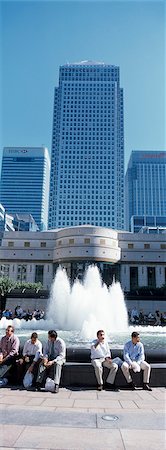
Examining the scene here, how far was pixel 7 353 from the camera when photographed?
8172 millimetres

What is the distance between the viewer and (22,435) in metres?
4.50

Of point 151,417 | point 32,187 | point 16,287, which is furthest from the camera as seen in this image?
point 32,187

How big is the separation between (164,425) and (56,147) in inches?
6524

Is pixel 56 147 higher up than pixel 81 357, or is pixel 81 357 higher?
pixel 56 147

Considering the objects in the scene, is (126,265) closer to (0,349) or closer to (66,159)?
(0,349)

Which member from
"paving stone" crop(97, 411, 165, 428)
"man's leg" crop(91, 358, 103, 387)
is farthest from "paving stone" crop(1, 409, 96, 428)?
"man's leg" crop(91, 358, 103, 387)

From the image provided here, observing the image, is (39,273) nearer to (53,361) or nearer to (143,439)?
(53,361)

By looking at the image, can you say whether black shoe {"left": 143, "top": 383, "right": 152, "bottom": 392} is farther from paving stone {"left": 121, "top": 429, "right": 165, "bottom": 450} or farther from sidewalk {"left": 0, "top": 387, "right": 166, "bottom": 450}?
paving stone {"left": 121, "top": 429, "right": 165, "bottom": 450}

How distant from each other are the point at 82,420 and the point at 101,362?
257cm

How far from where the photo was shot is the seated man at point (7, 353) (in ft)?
26.0

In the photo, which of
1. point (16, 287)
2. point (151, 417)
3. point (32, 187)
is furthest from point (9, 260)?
point (32, 187)

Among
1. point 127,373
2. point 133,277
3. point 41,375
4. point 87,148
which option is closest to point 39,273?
point 133,277

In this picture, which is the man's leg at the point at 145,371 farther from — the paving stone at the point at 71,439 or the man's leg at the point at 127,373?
the paving stone at the point at 71,439

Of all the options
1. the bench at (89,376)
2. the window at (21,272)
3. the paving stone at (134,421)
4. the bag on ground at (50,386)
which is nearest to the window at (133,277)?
the window at (21,272)
